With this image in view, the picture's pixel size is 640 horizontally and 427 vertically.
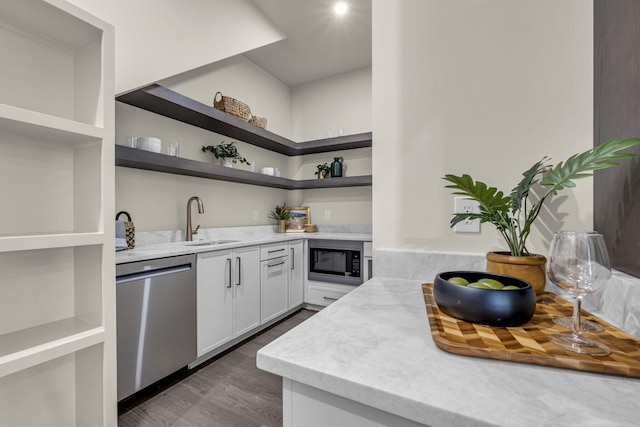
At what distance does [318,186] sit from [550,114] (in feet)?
8.83

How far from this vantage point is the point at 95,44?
1304 mm

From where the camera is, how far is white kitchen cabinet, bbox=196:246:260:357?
1.98 metres

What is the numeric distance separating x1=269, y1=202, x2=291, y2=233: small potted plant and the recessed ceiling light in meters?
2.21

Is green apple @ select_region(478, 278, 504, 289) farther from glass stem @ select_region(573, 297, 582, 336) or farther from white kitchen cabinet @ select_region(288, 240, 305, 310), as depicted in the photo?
white kitchen cabinet @ select_region(288, 240, 305, 310)

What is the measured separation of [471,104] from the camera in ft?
3.53

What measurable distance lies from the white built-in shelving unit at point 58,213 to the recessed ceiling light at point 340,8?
73.0 inches

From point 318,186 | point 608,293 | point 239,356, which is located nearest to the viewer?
point 608,293

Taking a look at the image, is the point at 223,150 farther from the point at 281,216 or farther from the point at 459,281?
the point at 459,281

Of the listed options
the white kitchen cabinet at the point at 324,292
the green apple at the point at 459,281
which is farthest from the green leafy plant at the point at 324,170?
the green apple at the point at 459,281

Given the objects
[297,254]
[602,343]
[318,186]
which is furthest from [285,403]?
[318,186]

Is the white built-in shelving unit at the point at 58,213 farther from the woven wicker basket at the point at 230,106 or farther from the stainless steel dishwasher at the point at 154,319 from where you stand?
the woven wicker basket at the point at 230,106

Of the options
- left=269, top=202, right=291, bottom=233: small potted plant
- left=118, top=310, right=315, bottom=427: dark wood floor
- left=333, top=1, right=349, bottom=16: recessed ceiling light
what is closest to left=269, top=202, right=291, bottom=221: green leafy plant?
left=269, top=202, right=291, bottom=233: small potted plant

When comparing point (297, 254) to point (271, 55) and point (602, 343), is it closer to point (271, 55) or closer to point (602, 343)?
point (271, 55)

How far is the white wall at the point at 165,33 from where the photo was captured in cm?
144
